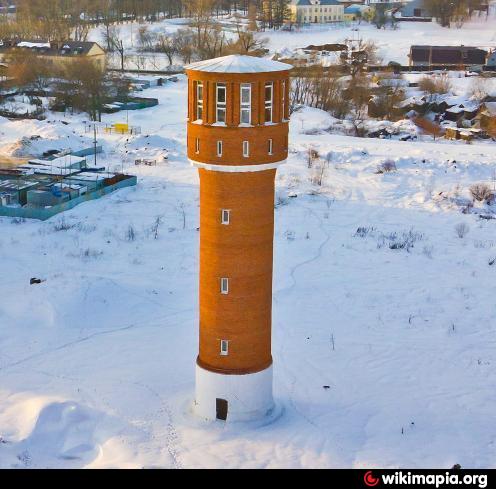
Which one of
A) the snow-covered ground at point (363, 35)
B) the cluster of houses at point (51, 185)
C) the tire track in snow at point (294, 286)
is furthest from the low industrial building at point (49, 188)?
the snow-covered ground at point (363, 35)

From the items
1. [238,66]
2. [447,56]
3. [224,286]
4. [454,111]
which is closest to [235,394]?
[224,286]

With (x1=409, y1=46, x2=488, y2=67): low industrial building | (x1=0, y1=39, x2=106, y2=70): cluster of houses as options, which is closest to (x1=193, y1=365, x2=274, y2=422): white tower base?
(x1=0, y1=39, x2=106, y2=70): cluster of houses

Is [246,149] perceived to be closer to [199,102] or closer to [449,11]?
[199,102]

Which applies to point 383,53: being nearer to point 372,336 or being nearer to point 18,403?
point 372,336

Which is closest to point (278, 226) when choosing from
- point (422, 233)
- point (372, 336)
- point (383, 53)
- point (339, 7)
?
point (422, 233)

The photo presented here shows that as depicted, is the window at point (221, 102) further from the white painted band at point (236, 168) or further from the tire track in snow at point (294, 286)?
the tire track in snow at point (294, 286)

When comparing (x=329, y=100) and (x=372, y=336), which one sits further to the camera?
(x=329, y=100)
